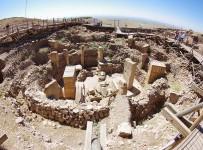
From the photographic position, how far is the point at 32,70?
606 inches

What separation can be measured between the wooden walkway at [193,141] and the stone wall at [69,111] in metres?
5.83

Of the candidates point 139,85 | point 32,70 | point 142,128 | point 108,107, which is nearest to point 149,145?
point 142,128

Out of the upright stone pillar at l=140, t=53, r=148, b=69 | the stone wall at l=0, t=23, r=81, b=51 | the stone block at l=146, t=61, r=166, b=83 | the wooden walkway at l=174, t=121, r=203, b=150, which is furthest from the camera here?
the upright stone pillar at l=140, t=53, r=148, b=69

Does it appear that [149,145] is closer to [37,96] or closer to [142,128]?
[142,128]

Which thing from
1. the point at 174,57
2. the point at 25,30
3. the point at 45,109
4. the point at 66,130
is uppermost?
the point at 25,30

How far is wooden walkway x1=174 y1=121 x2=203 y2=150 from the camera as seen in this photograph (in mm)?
4512

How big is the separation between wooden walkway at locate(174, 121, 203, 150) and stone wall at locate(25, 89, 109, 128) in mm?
5826

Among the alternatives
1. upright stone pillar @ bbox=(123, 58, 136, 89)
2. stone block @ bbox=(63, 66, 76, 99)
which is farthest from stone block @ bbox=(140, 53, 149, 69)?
stone block @ bbox=(63, 66, 76, 99)

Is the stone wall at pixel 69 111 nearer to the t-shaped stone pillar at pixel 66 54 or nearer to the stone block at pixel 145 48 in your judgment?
the t-shaped stone pillar at pixel 66 54

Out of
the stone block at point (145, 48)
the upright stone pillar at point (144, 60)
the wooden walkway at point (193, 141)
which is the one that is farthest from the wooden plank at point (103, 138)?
the stone block at point (145, 48)

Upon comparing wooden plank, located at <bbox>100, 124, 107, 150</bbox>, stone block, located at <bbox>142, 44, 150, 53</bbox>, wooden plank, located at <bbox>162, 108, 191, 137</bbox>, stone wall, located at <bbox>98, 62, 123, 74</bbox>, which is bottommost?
wooden plank, located at <bbox>100, 124, 107, 150</bbox>

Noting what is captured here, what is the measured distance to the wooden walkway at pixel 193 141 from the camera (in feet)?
14.8

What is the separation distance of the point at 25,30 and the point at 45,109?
37.6 ft

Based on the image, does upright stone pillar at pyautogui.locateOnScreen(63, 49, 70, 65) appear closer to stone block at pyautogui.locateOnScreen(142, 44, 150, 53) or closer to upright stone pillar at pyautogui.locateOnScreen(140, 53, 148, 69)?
upright stone pillar at pyautogui.locateOnScreen(140, 53, 148, 69)
